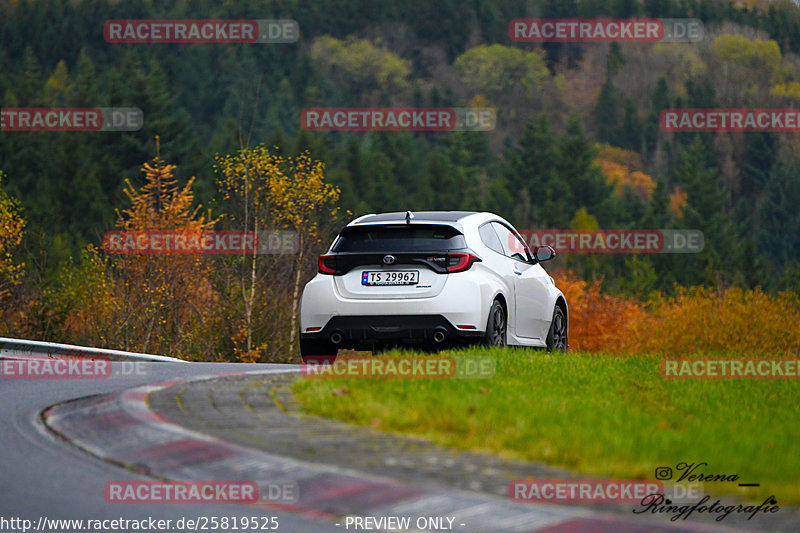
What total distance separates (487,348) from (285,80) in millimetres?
122861

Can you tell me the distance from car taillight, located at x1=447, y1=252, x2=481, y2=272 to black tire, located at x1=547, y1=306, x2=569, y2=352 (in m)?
3.21

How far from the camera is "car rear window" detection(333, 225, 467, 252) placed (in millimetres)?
13414

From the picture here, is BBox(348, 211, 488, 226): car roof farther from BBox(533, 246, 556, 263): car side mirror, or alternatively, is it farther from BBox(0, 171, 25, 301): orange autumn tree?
BBox(0, 171, 25, 301): orange autumn tree

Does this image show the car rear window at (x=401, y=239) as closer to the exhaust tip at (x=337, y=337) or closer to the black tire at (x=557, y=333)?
the exhaust tip at (x=337, y=337)

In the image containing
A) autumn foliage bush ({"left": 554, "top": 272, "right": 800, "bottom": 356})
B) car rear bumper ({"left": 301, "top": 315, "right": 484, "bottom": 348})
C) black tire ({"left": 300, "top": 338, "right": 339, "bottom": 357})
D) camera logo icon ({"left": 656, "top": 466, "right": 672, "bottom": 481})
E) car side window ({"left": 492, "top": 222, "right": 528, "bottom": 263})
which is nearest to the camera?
camera logo icon ({"left": 656, "top": 466, "right": 672, "bottom": 481})

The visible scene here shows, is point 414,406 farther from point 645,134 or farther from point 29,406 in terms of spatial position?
point 645,134

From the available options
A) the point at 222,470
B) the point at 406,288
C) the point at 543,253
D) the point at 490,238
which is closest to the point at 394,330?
the point at 406,288

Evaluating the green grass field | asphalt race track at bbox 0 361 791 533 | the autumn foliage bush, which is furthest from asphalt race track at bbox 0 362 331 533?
the autumn foliage bush

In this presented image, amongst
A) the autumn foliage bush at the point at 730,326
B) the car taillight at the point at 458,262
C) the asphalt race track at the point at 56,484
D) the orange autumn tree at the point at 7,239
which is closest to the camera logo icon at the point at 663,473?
the asphalt race track at the point at 56,484

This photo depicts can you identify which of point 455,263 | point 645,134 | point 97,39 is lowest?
point 455,263

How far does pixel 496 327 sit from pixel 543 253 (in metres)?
1.97

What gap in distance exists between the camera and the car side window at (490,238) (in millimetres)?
14141

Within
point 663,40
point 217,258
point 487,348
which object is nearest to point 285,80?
point 663,40

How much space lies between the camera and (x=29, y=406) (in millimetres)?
10508
